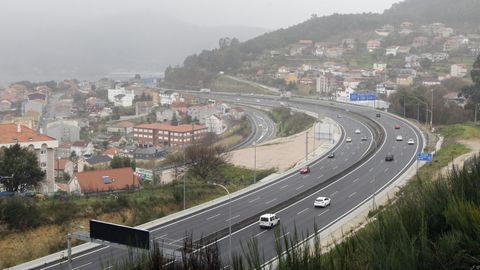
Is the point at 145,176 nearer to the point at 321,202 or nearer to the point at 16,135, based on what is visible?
the point at 16,135

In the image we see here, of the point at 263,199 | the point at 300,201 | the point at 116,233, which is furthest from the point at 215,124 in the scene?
the point at 116,233

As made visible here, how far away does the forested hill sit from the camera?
10369 centimetres

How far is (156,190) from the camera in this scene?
23.3 metres

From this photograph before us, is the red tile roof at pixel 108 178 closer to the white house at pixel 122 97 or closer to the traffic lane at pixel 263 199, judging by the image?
the traffic lane at pixel 263 199

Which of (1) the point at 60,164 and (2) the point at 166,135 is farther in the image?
(2) the point at 166,135

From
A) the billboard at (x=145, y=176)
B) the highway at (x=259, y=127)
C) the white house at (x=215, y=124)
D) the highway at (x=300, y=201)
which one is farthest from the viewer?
the white house at (x=215, y=124)

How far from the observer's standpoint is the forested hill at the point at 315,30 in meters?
104

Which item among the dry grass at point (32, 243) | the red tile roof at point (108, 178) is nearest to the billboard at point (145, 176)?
the red tile roof at point (108, 178)

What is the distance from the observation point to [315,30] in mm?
126125

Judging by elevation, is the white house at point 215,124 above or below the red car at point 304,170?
below

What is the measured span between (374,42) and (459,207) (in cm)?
10397

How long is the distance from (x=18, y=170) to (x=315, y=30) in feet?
354

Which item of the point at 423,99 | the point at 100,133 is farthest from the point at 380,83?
the point at 100,133

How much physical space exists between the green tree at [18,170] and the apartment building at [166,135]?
108ft
